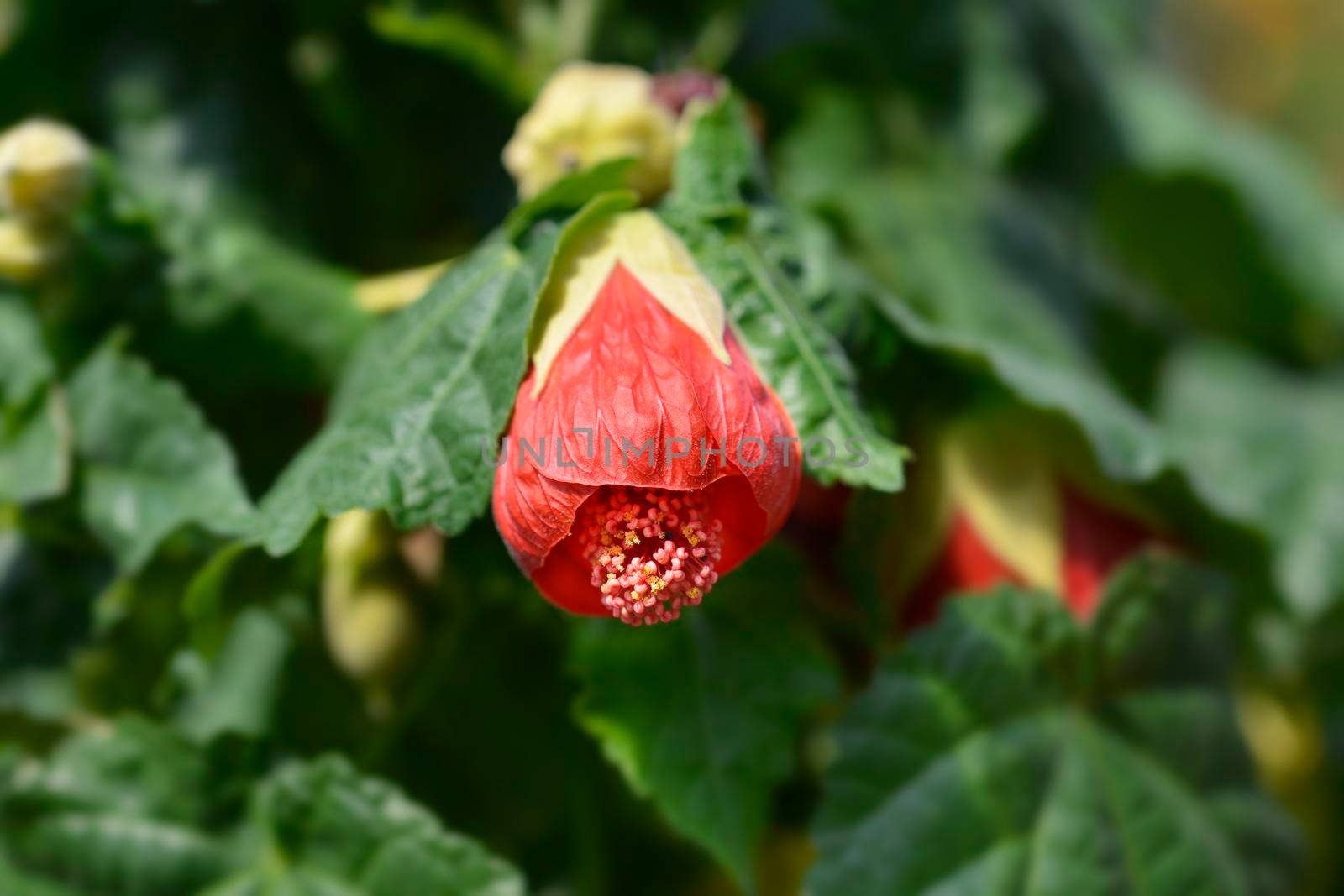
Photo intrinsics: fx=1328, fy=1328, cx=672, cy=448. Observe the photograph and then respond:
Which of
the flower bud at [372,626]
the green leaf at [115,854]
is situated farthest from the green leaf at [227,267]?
the green leaf at [115,854]

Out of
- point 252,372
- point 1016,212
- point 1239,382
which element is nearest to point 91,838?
point 252,372

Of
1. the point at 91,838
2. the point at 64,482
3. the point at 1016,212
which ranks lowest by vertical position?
the point at 91,838

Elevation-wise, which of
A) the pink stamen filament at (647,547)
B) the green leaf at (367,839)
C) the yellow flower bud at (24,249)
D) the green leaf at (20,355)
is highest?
the pink stamen filament at (647,547)

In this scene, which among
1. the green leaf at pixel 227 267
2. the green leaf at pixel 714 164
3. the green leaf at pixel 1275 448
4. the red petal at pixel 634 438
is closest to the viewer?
the red petal at pixel 634 438

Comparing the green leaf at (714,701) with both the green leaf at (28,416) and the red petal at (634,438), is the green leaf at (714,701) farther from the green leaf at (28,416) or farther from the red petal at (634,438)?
the green leaf at (28,416)

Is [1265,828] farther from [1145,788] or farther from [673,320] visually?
[673,320]

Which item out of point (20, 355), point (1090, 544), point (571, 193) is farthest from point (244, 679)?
point (1090, 544)

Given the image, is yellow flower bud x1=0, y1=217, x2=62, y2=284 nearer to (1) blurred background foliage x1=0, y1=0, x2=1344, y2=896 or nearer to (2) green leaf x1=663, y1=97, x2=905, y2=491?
(1) blurred background foliage x1=0, y1=0, x2=1344, y2=896
